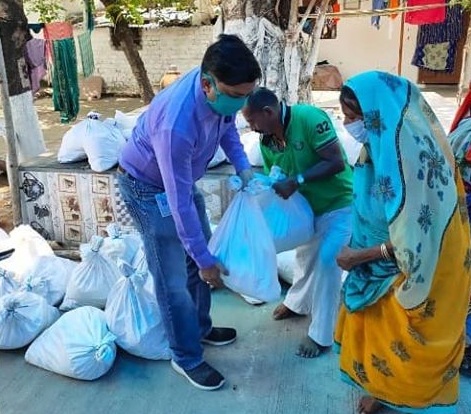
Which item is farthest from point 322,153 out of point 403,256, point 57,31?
point 57,31

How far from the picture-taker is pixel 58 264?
3.41 meters

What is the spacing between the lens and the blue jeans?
2.31 metres

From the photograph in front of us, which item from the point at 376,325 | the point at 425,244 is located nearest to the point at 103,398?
the point at 376,325

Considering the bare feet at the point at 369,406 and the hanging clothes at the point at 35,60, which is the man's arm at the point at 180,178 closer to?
the bare feet at the point at 369,406

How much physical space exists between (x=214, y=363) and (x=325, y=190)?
39.2 inches

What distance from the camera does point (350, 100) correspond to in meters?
1.84

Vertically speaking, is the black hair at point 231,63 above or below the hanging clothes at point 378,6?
above

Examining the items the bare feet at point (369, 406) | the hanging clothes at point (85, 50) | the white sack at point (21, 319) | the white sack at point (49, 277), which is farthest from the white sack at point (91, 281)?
the hanging clothes at point (85, 50)

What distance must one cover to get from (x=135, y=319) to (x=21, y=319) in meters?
0.59

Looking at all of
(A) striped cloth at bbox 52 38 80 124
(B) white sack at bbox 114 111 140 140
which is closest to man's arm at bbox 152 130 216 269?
(B) white sack at bbox 114 111 140 140

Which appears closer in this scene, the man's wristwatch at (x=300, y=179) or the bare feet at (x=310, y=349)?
the man's wristwatch at (x=300, y=179)

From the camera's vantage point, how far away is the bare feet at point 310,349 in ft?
8.89

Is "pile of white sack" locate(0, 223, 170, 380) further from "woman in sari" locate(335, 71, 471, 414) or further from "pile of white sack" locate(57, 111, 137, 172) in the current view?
"woman in sari" locate(335, 71, 471, 414)

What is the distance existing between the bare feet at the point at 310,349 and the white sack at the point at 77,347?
0.91m
